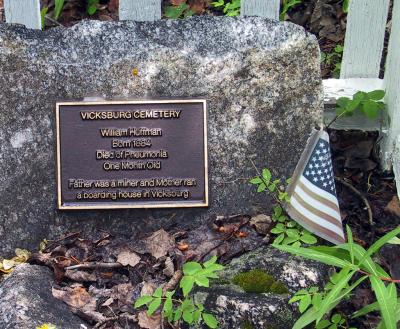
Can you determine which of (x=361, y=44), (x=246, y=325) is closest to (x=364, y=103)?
(x=361, y=44)

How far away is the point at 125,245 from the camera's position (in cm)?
284

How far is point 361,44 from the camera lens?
331 cm

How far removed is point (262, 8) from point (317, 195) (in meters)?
0.96

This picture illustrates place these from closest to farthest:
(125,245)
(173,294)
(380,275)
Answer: (380,275) < (173,294) < (125,245)

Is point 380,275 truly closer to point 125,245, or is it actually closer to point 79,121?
point 125,245

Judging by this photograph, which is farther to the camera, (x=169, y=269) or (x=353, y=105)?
(x=353, y=105)

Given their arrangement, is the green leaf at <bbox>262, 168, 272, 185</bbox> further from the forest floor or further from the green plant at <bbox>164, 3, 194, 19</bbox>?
the green plant at <bbox>164, 3, 194, 19</bbox>

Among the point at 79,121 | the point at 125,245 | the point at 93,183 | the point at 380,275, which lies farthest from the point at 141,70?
the point at 380,275

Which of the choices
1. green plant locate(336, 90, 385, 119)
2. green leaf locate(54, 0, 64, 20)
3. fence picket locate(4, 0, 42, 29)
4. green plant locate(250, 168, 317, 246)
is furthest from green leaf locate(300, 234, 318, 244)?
green leaf locate(54, 0, 64, 20)

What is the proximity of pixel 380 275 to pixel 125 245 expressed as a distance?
1.23 m

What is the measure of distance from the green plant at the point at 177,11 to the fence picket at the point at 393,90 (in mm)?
1653

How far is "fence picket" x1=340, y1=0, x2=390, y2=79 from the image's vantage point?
3.24 m

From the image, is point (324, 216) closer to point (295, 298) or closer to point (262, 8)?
point (295, 298)

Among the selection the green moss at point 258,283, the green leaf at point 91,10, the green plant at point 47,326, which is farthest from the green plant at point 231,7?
the green plant at point 47,326
